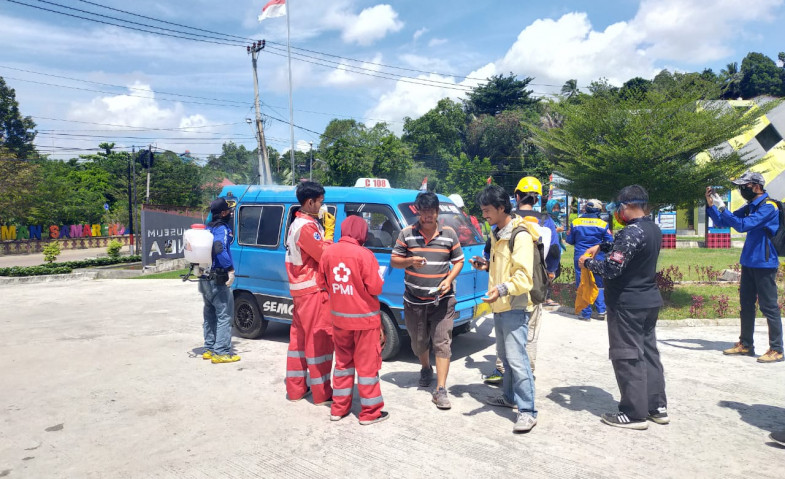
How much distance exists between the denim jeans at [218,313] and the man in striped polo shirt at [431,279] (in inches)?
98.0

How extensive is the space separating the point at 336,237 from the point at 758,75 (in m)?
75.8

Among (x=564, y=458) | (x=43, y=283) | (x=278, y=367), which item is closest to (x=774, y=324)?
(x=564, y=458)

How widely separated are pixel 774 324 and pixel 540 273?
3562 mm

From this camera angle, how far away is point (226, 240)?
633 cm

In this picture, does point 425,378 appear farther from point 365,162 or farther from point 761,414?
point 365,162

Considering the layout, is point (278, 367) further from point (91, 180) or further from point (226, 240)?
point (91, 180)

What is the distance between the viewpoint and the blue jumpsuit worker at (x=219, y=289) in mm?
6188

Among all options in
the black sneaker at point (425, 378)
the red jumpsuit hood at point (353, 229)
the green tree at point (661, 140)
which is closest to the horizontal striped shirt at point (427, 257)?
the red jumpsuit hood at point (353, 229)

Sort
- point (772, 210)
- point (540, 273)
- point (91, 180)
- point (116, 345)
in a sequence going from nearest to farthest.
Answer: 1. point (540, 273)
2. point (772, 210)
3. point (116, 345)
4. point (91, 180)

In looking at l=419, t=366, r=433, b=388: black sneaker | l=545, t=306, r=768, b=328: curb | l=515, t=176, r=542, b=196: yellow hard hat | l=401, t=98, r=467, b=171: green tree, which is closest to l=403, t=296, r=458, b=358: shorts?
l=419, t=366, r=433, b=388: black sneaker

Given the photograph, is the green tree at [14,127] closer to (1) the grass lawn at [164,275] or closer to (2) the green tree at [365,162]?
(2) the green tree at [365,162]

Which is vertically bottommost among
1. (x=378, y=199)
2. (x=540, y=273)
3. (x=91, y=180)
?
(x=540, y=273)

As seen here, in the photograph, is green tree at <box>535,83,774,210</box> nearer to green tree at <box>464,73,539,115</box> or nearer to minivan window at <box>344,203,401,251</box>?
minivan window at <box>344,203,401,251</box>

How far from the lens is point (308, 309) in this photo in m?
5.00
